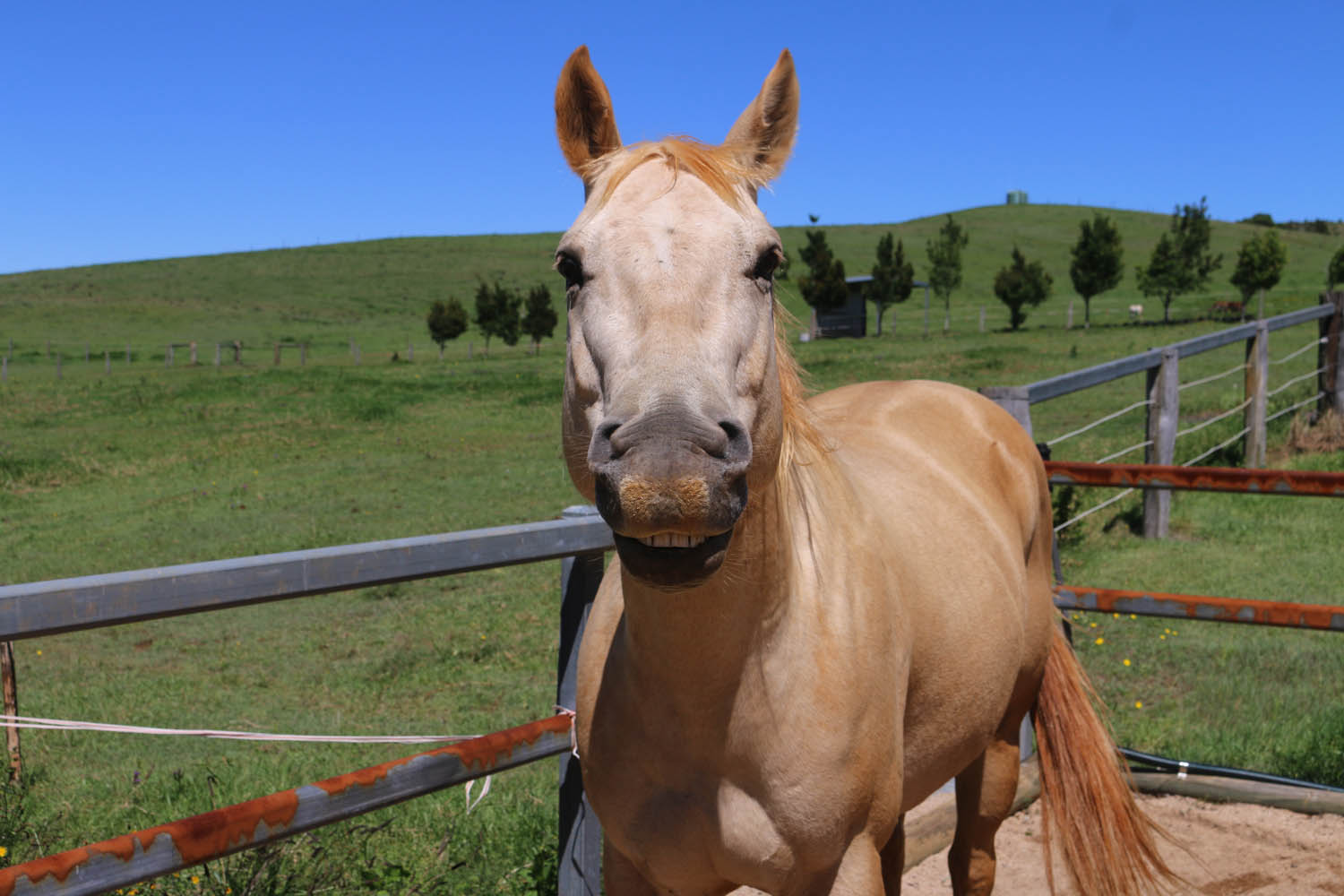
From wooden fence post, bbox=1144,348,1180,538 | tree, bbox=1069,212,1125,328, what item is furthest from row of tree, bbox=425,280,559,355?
wooden fence post, bbox=1144,348,1180,538

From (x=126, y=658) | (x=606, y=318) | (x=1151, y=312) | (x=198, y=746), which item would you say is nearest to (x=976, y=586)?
(x=606, y=318)

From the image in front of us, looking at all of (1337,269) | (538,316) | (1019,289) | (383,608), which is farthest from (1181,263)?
(383,608)

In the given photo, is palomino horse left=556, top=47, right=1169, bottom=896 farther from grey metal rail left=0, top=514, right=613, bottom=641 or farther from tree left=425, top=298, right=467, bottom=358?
tree left=425, top=298, right=467, bottom=358

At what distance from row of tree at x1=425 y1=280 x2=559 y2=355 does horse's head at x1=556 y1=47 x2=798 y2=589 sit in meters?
41.0

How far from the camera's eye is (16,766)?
403 centimetres

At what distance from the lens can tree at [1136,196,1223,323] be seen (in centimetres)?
4775

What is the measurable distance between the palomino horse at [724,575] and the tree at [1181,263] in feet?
157

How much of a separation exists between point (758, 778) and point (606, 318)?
0.92m

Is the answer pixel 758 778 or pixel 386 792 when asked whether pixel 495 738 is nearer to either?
Result: pixel 386 792

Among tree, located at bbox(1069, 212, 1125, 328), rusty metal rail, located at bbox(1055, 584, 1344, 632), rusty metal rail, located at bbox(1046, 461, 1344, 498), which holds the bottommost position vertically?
rusty metal rail, located at bbox(1055, 584, 1344, 632)

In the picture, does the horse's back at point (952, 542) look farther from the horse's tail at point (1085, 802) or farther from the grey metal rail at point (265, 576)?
the grey metal rail at point (265, 576)

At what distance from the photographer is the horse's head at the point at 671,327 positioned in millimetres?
1511

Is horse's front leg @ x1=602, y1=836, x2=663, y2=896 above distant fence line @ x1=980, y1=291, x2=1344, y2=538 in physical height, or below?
below

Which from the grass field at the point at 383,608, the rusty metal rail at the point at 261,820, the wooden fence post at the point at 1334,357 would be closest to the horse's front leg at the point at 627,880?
the rusty metal rail at the point at 261,820
